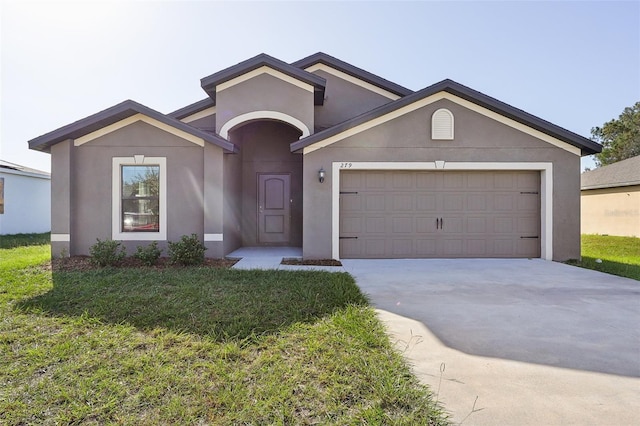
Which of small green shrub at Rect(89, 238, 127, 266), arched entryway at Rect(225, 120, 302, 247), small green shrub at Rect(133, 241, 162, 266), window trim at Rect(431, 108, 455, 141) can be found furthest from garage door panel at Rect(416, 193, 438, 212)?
small green shrub at Rect(89, 238, 127, 266)

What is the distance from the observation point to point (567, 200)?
8.94 m

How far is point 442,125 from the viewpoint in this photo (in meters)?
8.83

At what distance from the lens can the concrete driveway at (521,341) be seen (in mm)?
2520

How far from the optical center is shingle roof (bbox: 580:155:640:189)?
16359 millimetres

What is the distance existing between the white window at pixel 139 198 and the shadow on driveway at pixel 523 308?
4.91 m

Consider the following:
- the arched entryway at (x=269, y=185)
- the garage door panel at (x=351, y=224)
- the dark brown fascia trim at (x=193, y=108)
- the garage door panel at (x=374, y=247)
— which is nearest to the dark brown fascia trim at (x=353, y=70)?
the arched entryway at (x=269, y=185)

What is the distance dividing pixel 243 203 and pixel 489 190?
715cm

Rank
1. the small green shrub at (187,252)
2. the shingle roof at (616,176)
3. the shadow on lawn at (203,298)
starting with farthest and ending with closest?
the shingle roof at (616,176) → the small green shrub at (187,252) → the shadow on lawn at (203,298)

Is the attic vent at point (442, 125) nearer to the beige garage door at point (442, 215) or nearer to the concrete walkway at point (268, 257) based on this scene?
the beige garage door at point (442, 215)

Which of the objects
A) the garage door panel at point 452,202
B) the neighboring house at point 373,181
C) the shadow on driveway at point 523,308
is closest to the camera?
the shadow on driveway at point 523,308

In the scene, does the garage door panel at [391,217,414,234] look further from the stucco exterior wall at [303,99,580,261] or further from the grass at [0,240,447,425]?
the grass at [0,240,447,425]

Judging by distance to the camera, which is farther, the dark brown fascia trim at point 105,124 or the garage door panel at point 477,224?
the garage door panel at point 477,224

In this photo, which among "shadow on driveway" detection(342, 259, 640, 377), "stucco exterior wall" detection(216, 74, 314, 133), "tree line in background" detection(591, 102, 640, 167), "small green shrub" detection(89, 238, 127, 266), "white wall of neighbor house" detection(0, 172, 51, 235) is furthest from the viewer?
"tree line in background" detection(591, 102, 640, 167)

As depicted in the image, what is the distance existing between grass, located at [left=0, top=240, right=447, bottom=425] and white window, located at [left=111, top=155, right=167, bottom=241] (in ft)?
11.3
